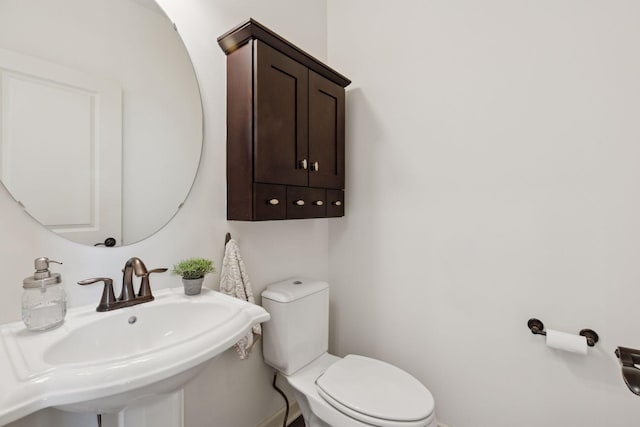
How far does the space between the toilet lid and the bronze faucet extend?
780 mm

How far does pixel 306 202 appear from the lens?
1.38 m

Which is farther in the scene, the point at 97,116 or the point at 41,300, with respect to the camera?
the point at 97,116

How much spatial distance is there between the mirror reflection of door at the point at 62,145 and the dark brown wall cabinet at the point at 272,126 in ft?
1.36

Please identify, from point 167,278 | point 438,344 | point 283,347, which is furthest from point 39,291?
point 438,344

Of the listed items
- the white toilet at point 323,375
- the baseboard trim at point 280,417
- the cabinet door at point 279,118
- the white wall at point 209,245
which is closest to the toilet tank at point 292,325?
the white toilet at point 323,375

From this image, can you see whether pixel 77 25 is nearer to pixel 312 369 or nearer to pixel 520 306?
pixel 312 369

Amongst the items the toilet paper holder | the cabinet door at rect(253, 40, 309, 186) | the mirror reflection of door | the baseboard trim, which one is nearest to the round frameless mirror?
the mirror reflection of door

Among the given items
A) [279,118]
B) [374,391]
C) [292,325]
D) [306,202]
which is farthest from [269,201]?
[374,391]

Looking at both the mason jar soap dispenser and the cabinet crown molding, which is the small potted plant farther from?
the cabinet crown molding

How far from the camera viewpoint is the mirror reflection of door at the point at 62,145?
77 centimetres

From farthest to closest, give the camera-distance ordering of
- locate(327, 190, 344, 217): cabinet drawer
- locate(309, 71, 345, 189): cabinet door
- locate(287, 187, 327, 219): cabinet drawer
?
1. locate(327, 190, 344, 217): cabinet drawer
2. locate(309, 71, 345, 189): cabinet door
3. locate(287, 187, 327, 219): cabinet drawer

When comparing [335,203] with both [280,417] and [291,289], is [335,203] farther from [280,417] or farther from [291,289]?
[280,417]

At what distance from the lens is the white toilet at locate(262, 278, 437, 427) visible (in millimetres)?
1030

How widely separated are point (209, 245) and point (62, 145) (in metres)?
0.58
